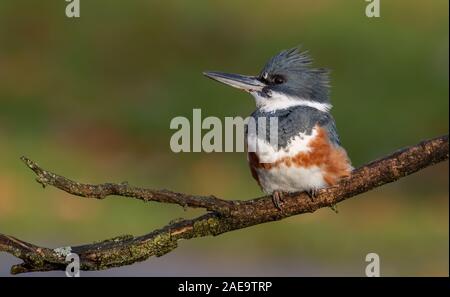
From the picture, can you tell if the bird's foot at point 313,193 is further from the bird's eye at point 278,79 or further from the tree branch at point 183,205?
the bird's eye at point 278,79

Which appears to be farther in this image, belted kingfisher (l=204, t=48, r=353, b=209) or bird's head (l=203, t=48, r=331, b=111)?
bird's head (l=203, t=48, r=331, b=111)

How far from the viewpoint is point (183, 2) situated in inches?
459

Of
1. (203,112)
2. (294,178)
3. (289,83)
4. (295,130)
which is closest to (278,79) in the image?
(289,83)

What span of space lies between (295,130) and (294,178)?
0.89 feet

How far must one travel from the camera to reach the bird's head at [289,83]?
428 centimetres

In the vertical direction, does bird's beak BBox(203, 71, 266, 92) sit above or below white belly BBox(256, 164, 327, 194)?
above

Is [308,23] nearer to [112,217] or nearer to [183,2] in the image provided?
[183,2]

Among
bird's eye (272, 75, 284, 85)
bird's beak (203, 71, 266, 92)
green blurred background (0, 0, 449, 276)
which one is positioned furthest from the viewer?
green blurred background (0, 0, 449, 276)

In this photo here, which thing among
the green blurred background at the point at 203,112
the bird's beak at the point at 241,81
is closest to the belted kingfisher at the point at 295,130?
the bird's beak at the point at 241,81

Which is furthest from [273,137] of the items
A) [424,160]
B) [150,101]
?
[150,101]

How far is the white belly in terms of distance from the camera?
12.7 ft

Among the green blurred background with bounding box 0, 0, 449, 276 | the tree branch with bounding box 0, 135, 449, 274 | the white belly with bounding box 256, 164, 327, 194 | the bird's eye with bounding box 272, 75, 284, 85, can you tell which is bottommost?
the tree branch with bounding box 0, 135, 449, 274

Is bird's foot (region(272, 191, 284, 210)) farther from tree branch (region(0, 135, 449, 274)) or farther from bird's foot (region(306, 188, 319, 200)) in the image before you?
bird's foot (region(306, 188, 319, 200))

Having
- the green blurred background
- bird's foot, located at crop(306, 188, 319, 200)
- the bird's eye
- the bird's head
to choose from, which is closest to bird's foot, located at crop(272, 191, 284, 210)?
bird's foot, located at crop(306, 188, 319, 200)
